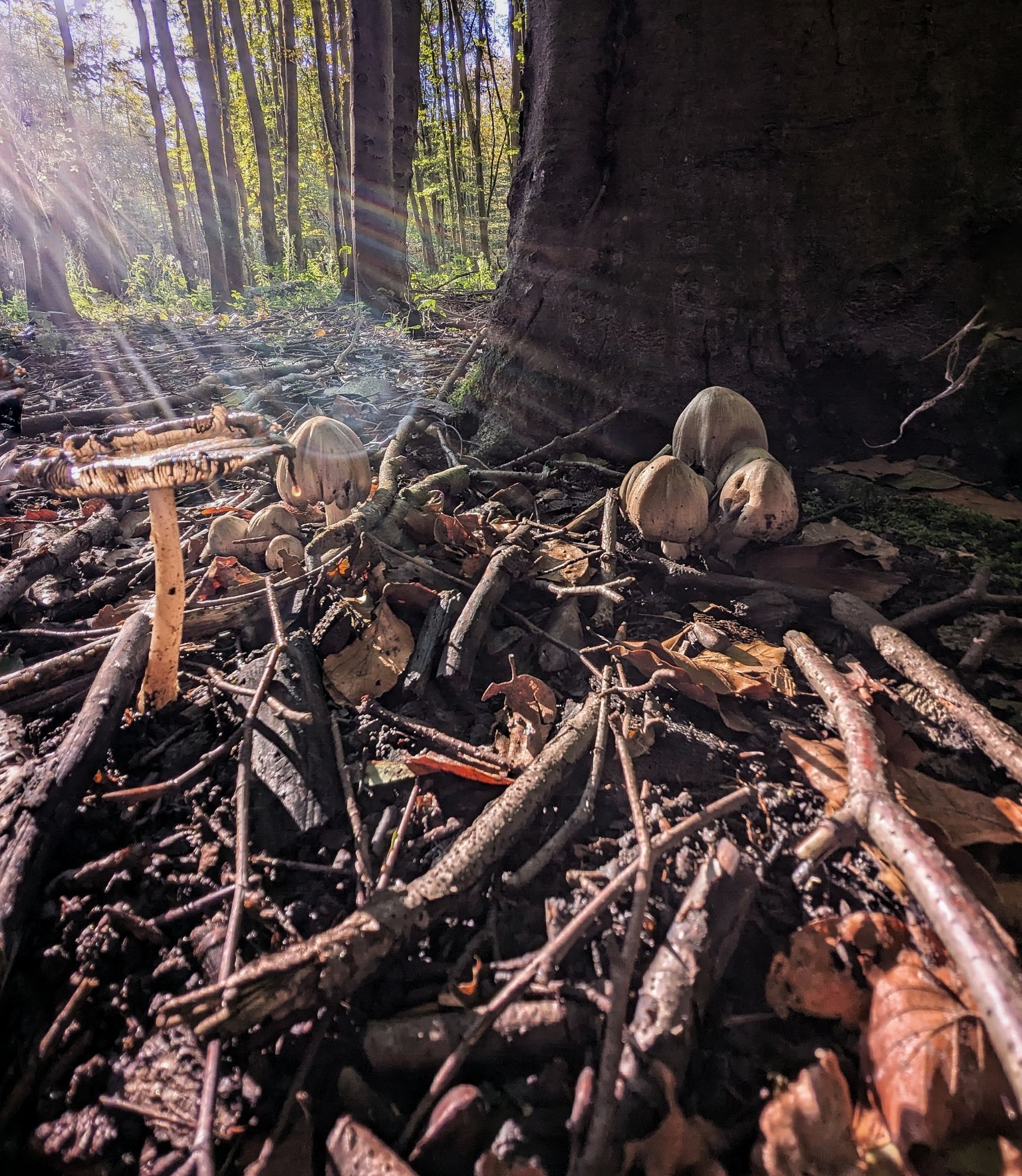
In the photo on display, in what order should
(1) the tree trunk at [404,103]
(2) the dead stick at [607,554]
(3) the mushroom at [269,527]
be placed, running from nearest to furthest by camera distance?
(2) the dead stick at [607,554] → (3) the mushroom at [269,527] → (1) the tree trunk at [404,103]

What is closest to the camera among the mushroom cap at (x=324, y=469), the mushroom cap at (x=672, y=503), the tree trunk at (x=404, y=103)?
the mushroom cap at (x=672, y=503)

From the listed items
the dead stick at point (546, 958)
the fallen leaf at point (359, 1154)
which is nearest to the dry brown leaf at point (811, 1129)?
the dead stick at point (546, 958)

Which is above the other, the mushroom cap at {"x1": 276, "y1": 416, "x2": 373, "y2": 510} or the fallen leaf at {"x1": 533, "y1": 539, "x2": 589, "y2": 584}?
the mushroom cap at {"x1": 276, "y1": 416, "x2": 373, "y2": 510}

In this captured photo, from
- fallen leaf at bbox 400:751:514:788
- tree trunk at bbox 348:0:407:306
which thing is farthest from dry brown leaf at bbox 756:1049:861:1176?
tree trunk at bbox 348:0:407:306

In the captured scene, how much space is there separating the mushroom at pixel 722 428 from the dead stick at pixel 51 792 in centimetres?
253

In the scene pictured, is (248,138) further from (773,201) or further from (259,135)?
(773,201)

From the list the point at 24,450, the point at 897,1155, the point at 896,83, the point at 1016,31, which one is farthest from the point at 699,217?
the point at 24,450

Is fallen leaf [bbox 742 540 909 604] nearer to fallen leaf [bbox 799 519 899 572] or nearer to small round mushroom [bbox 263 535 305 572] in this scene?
fallen leaf [bbox 799 519 899 572]

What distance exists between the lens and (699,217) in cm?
340

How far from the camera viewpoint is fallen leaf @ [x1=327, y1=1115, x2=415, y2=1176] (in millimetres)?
1000

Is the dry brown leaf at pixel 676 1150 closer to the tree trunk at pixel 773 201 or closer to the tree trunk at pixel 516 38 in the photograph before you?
the tree trunk at pixel 773 201

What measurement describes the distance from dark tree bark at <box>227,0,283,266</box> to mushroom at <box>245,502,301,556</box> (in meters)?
18.6

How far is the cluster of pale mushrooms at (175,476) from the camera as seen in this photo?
164cm

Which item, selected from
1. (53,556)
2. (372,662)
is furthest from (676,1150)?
(53,556)
